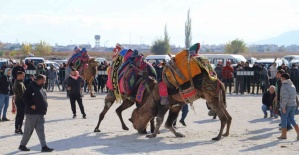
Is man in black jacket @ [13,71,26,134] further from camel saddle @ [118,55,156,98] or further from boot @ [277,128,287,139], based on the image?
boot @ [277,128,287,139]

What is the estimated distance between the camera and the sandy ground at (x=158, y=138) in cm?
1230

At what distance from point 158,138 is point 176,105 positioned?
944mm

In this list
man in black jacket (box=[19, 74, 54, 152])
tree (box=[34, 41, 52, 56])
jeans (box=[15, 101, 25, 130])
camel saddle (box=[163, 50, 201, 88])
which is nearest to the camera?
man in black jacket (box=[19, 74, 54, 152])

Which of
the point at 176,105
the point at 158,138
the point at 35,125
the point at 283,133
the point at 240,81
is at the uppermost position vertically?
the point at 176,105

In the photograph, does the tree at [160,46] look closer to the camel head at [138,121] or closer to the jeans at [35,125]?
the camel head at [138,121]

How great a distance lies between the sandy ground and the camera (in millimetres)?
12305

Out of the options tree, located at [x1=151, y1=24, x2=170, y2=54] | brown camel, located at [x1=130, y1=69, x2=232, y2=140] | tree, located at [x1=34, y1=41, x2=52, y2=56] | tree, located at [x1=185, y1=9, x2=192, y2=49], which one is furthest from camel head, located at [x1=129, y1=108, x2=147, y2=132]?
tree, located at [x1=34, y1=41, x2=52, y2=56]

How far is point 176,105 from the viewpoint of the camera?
14320mm

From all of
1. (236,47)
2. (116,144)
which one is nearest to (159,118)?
(116,144)

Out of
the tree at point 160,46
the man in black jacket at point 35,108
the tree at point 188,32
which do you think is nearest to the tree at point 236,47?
the tree at point 188,32

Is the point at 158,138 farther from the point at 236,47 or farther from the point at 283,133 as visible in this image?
the point at 236,47

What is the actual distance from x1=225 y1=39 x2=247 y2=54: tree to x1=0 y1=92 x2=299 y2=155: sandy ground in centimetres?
7949

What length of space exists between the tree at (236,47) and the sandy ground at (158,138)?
79.5m

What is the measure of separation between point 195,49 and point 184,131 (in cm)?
253
